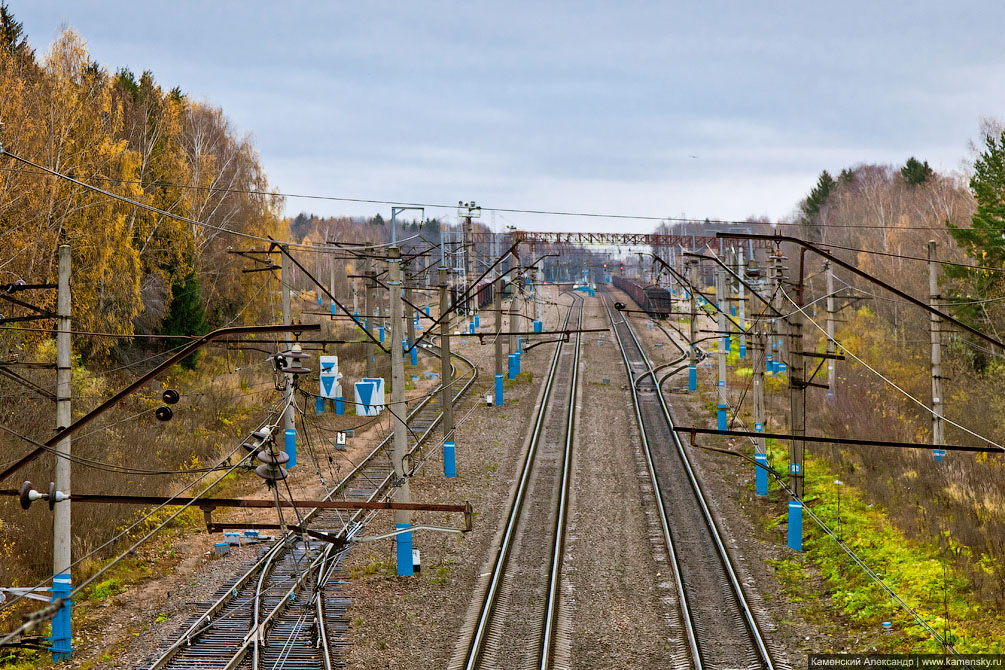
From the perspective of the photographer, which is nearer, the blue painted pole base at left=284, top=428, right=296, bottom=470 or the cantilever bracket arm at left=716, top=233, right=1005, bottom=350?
the cantilever bracket arm at left=716, top=233, right=1005, bottom=350

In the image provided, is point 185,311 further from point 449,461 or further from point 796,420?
point 796,420

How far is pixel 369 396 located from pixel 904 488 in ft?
54.0

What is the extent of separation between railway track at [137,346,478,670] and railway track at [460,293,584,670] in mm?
2316

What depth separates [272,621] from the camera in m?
13.6

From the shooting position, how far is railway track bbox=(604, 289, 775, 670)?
12711 millimetres

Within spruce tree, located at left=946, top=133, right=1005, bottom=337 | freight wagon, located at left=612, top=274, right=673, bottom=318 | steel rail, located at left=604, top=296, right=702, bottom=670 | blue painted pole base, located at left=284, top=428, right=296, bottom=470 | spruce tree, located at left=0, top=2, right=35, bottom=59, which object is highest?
spruce tree, located at left=0, top=2, right=35, bottom=59

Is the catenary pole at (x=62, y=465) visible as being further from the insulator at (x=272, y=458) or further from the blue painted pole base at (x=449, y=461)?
the blue painted pole base at (x=449, y=461)

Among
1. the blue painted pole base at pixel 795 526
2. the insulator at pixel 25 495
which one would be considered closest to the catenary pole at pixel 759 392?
the blue painted pole base at pixel 795 526

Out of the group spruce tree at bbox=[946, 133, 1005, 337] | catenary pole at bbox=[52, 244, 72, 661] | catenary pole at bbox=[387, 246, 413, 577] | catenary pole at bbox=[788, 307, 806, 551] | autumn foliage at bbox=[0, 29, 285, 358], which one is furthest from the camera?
spruce tree at bbox=[946, 133, 1005, 337]

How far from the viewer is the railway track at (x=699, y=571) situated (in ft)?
41.7

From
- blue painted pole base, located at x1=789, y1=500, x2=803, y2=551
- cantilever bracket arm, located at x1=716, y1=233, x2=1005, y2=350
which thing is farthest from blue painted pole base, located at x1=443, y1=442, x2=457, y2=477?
cantilever bracket arm, located at x1=716, y1=233, x2=1005, y2=350

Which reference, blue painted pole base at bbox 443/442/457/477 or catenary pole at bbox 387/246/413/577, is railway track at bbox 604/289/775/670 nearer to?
catenary pole at bbox 387/246/413/577

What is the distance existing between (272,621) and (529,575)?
4.90 meters

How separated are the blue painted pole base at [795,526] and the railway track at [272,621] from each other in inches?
354
